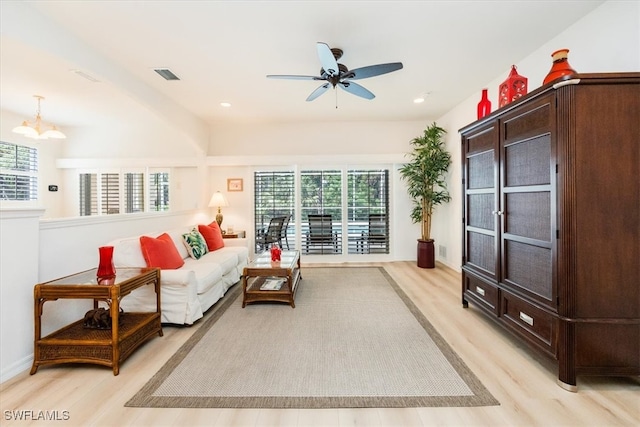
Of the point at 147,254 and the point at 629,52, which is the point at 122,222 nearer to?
the point at 147,254

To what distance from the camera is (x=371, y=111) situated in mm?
5211

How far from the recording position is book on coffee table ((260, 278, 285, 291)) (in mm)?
3598

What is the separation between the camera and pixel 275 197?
237 inches

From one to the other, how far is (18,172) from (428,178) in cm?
746

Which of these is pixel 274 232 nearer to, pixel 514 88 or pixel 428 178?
pixel 428 178

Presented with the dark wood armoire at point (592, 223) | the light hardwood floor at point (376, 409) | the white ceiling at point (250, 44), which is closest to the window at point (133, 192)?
the white ceiling at point (250, 44)

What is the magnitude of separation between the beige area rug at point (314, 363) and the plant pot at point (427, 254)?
2.07 metres

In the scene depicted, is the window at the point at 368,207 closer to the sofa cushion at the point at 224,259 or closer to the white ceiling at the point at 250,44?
the white ceiling at the point at 250,44

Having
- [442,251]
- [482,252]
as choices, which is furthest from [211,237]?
[442,251]

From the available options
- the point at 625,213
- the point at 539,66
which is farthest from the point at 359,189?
the point at 625,213

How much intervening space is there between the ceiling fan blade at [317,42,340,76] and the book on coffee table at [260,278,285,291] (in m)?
2.49

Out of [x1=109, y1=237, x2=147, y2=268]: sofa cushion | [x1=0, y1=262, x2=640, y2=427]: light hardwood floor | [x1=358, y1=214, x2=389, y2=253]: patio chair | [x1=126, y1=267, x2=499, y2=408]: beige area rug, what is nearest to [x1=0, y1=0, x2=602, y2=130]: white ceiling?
[x1=109, y1=237, x2=147, y2=268]: sofa cushion

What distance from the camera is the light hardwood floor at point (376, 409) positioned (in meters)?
1.64

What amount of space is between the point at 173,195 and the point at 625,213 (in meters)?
6.41
